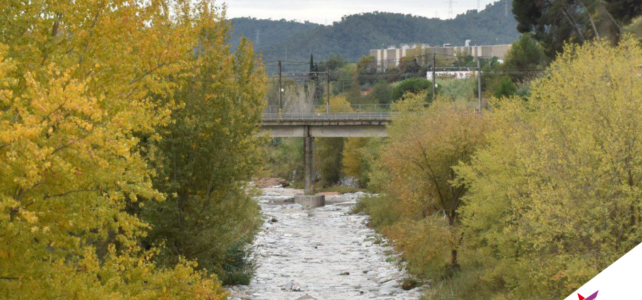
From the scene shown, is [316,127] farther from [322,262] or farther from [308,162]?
[322,262]

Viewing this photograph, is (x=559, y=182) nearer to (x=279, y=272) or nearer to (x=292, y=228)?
(x=279, y=272)

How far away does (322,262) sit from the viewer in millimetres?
39594

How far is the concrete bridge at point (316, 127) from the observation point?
6881cm

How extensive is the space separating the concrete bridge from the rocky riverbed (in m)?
9.19

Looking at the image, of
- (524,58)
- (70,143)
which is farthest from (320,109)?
(70,143)

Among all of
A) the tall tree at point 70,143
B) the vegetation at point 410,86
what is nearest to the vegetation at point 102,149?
the tall tree at point 70,143

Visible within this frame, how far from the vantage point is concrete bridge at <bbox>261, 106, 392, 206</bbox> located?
6881cm

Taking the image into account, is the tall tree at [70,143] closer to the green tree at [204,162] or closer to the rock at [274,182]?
the green tree at [204,162]

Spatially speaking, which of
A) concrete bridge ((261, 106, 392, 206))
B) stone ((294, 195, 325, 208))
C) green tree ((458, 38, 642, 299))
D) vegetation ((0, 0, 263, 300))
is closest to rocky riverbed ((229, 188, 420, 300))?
stone ((294, 195, 325, 208))

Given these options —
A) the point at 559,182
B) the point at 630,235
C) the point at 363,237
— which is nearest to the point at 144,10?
the point at 559,182

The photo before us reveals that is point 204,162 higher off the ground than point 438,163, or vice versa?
point 204,162

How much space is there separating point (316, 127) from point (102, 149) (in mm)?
62053

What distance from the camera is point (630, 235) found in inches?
746

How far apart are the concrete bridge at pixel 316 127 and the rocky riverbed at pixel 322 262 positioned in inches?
362
